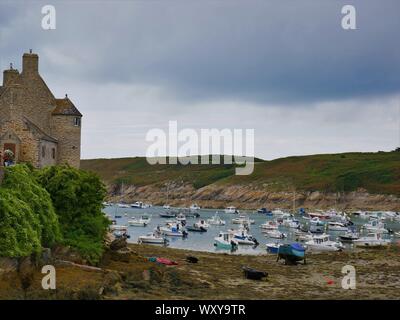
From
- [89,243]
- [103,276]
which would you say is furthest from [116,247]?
[103,276]

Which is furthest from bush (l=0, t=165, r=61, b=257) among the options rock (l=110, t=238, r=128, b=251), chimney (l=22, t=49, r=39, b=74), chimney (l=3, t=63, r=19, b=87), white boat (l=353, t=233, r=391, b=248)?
white boat (l=353, t=233, r=391, b=248)

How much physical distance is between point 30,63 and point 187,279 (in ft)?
78.7

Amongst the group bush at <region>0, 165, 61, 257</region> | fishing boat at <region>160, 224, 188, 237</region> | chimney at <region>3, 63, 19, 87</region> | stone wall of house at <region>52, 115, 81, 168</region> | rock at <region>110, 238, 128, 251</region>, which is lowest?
fishing boat at <region>160, 224, 188, 237</region>

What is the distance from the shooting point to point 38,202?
3544 cm

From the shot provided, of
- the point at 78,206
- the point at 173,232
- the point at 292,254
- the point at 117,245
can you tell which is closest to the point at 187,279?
the point at 117,245

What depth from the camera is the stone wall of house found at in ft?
171

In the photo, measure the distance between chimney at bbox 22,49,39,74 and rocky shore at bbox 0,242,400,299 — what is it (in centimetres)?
1724

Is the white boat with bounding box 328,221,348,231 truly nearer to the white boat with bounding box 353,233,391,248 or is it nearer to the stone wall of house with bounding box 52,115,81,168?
the white boat with bounding box 353,233,391,248

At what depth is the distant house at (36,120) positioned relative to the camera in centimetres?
4775

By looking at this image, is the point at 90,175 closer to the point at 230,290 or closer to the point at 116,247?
the point at 116,247

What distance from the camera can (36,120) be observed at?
51.3 meters

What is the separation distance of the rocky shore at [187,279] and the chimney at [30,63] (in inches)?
679

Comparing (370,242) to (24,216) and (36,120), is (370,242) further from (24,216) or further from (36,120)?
(24,216)

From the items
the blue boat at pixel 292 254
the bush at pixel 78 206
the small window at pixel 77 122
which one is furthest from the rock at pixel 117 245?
the blue boat at pixel 292 254
